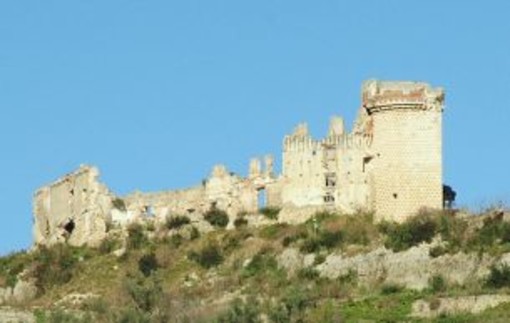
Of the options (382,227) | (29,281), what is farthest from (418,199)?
(29,281)

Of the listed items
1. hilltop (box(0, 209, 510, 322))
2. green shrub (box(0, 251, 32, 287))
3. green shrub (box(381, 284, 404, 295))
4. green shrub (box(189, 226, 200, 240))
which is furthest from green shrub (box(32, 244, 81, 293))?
green shrub (box(381, 284, 404, 295))

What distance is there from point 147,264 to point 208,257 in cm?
213

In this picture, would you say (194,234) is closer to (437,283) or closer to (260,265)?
(260,265)

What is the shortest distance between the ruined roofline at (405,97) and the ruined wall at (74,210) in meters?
10.4

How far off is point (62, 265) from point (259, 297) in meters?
11.3

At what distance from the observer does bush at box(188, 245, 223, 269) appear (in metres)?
82.4

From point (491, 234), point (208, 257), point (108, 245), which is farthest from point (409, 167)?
point (108, 245)

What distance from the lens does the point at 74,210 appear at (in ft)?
291

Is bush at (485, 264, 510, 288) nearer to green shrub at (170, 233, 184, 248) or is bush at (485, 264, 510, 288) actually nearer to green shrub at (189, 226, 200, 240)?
green shrub at (189, 226, 200, 240)

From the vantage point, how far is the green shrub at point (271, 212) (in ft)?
276

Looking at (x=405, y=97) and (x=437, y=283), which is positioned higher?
(x=405, y=97)

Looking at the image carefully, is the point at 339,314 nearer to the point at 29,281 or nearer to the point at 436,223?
the point at 436,223

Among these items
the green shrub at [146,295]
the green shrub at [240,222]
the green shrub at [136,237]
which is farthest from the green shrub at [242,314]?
the green shrub at [136,237]

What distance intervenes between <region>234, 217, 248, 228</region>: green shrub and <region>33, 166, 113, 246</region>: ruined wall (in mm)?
5011
